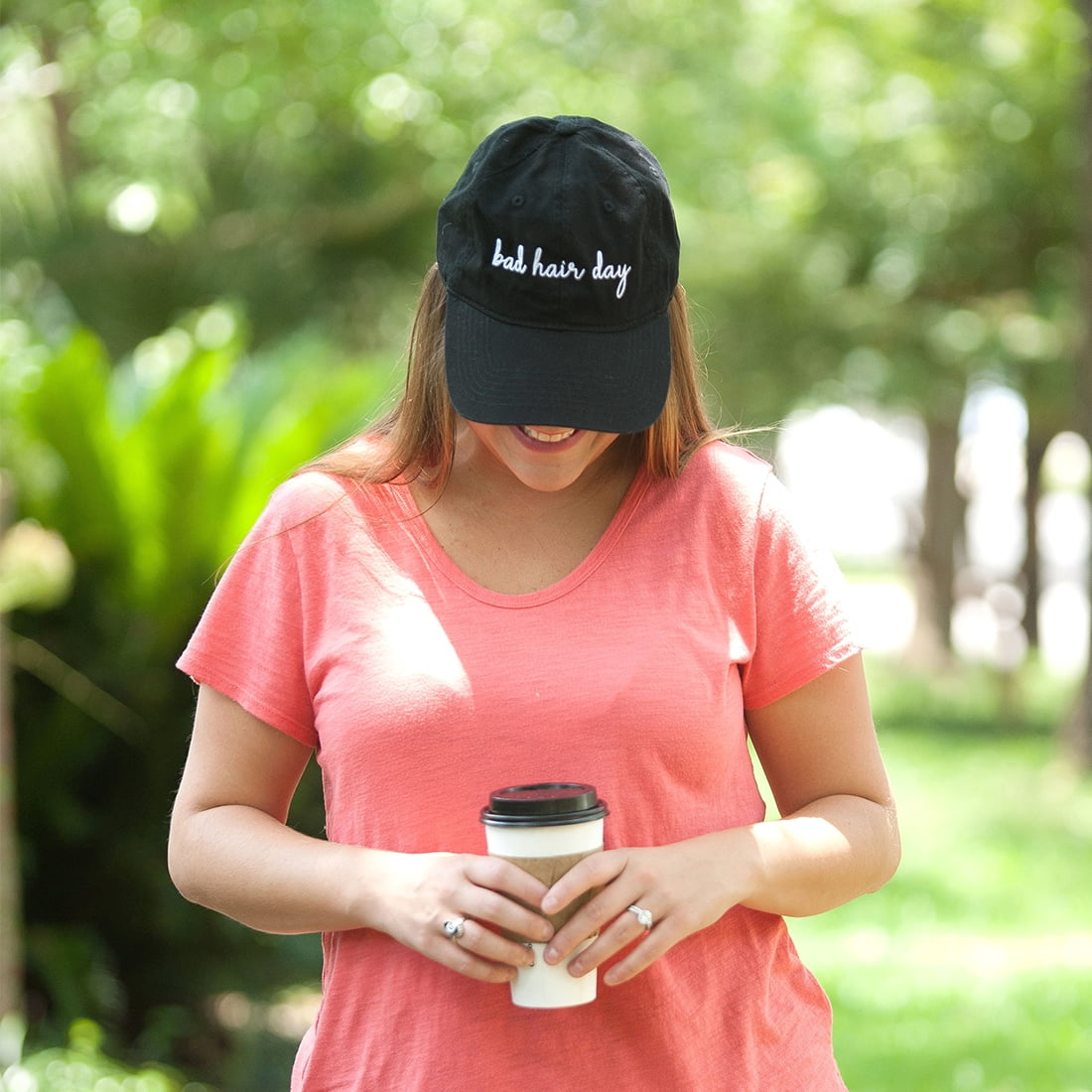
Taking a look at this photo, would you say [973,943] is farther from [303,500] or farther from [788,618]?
[303,500]

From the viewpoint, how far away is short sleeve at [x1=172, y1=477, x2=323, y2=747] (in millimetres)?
1701

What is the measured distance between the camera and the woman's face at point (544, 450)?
5.59ft

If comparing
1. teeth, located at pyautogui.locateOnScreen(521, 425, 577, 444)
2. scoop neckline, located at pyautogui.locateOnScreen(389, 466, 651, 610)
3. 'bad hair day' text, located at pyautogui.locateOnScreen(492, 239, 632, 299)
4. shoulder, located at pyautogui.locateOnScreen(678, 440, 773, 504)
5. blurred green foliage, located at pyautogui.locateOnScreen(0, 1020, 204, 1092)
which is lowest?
blurred green foliage, located at pyautogui.locateOnScreen(0, 1020, 204, 1092)

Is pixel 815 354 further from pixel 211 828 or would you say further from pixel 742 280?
pixel 211 828

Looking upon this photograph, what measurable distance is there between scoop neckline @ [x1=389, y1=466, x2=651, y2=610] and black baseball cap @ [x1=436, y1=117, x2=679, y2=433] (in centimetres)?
14

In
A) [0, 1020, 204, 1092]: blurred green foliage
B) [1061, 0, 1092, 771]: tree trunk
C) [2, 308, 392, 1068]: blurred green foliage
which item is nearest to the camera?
[0, 1020, 204, 1092]: blurred green foliage

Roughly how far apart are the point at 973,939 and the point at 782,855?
5.61 metres

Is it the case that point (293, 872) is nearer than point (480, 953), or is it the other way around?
point (480, 953)

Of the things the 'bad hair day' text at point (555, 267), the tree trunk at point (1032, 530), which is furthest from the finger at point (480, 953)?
the tree trunk at point (1032, 530)

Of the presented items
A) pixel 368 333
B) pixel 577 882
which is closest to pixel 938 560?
pixel 368 333

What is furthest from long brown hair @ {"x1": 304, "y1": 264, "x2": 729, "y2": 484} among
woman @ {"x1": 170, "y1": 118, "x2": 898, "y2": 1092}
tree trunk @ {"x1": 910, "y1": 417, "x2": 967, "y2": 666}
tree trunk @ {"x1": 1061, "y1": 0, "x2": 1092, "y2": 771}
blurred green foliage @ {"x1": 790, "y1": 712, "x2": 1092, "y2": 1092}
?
tree trunk @ {"x1": 910, "y1": 417, "x2": 967, "y2": 666}

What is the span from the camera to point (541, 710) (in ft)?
5.35

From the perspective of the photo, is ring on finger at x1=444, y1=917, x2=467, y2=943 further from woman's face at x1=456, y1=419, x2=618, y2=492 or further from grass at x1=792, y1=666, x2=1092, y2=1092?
grass at x1=792, y1=666, x2=1092, y2=1092

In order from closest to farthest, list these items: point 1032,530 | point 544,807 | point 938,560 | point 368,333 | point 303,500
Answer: point 544,807, point 303,500, point 368,333, point 938,560, point 1032,530
